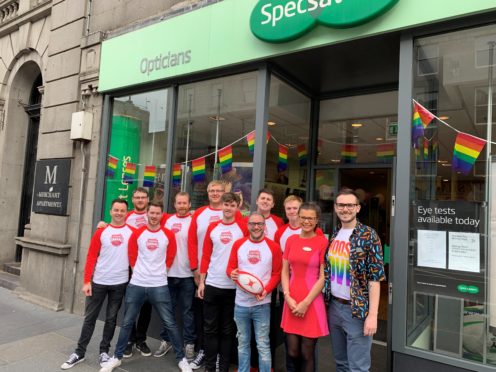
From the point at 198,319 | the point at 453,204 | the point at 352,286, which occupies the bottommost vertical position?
the point at 198,319

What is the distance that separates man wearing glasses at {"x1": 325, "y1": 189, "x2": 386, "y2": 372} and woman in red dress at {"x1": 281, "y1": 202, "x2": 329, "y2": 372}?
0.28ft

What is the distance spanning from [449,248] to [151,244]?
2.93m

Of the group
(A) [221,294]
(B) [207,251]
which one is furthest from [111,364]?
(B) [207,251]

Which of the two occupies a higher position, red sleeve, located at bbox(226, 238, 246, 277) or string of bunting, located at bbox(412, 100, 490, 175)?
string of bunting, located at bbox(412, 100, 490, 175)

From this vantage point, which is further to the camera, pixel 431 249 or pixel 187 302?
pixel 187 302

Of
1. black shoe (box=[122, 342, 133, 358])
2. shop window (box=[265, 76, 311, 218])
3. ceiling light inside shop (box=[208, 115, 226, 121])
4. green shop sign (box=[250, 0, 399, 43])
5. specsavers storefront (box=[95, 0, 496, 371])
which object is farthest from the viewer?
ceiling light inside shop (box=[208, 115, 226, 121])

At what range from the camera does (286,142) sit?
18.0 ft

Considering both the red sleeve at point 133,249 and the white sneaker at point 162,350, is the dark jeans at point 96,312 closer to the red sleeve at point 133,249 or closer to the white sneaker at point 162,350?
the red sleeve at point 133,249

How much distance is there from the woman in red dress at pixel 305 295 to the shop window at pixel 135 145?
129 inches

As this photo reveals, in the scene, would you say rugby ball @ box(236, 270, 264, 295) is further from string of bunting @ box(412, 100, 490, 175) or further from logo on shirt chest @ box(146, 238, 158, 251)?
string of bunting @ box(412, 100, 490, 175)

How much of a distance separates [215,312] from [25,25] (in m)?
7.91

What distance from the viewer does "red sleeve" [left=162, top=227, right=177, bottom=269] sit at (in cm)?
424

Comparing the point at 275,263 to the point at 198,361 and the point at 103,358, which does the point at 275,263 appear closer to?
the point at 198,361

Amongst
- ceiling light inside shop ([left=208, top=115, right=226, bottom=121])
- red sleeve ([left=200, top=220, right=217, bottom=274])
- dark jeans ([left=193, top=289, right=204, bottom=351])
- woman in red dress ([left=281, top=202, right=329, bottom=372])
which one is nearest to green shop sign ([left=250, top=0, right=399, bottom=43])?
ceiling light inside shop ([left=208, top=115, right=226, bottom=121])
